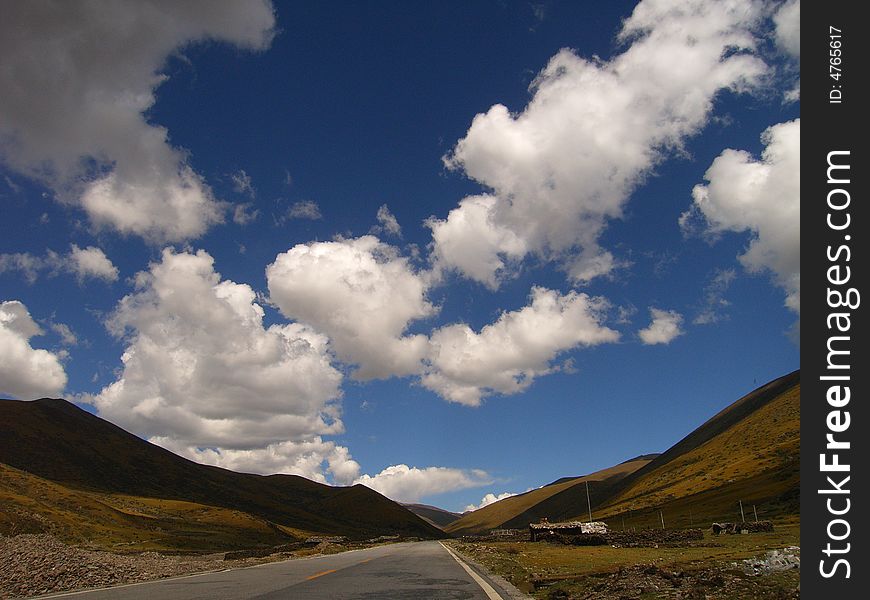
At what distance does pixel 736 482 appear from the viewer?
434 feet

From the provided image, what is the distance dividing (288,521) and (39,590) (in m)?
190

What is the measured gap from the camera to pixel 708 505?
382ft

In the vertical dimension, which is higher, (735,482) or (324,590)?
(735,482)

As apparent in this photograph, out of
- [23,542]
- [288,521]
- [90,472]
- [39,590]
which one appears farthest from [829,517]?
[90,472]

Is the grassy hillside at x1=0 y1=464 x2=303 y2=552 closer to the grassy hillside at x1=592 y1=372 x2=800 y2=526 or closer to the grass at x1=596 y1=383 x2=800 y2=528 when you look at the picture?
the grass at x1=596 y1=383 x2=800 y2=528

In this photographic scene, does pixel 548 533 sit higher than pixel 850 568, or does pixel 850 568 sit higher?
pixel 850 568

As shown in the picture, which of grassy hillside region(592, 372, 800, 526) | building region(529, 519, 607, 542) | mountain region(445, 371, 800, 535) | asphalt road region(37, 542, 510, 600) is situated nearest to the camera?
asphalt road region(37, 542, 510, 600)

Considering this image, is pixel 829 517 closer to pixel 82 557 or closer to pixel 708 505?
pixel 82 557

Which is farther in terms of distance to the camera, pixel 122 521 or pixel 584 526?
pixel 122 521

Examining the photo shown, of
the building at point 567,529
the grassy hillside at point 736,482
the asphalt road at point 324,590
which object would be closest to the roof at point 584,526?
the building at point 567,529

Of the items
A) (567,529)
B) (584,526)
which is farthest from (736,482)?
(584,526)

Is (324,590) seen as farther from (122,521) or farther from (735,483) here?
(735,483)

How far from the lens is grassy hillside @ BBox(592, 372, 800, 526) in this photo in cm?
10088

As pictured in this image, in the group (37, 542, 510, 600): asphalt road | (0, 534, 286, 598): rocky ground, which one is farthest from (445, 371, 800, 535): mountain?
(0, 534, 286, 598): rocky ground
